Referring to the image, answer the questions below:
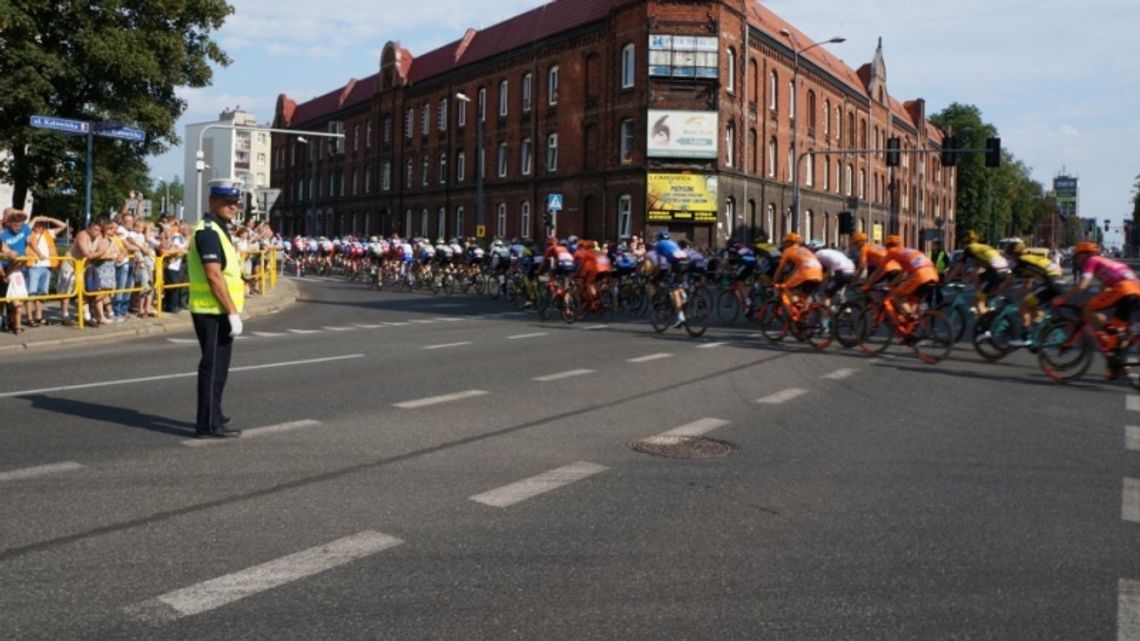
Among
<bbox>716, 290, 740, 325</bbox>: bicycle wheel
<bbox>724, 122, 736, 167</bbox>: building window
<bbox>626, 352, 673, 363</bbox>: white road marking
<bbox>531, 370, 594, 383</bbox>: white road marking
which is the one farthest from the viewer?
<bbox>724, 122, 736, 167</bbox>: building window

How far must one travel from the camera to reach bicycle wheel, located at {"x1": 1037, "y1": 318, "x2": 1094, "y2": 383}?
38.3 ft

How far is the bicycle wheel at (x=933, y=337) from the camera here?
13570 millimetres

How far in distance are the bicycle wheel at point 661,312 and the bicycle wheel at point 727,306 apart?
6.20 feet

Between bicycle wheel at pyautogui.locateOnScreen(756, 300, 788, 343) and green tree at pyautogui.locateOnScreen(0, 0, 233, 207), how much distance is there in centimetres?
1943

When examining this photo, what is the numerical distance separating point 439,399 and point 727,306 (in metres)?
11.3

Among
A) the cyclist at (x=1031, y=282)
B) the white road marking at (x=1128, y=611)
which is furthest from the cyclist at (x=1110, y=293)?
the white road marking at (x=1128, y=611)

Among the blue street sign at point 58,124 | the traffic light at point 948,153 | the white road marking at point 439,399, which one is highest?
the traffic light at point 948,153

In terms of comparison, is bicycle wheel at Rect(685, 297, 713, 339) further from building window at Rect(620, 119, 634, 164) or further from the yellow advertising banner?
building window at Rect(620, 119, 634, 164)

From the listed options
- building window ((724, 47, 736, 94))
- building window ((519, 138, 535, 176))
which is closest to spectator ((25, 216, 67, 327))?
building window ((724, 47, 736, 94))

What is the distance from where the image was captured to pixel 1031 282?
1368cm

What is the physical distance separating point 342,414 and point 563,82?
42281mm

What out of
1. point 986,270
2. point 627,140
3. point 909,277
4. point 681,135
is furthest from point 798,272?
point 627,140

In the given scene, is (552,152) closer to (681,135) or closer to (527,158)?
(527,158)

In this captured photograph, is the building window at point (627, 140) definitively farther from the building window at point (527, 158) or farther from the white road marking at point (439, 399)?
the white road marking at point (439, 399)
